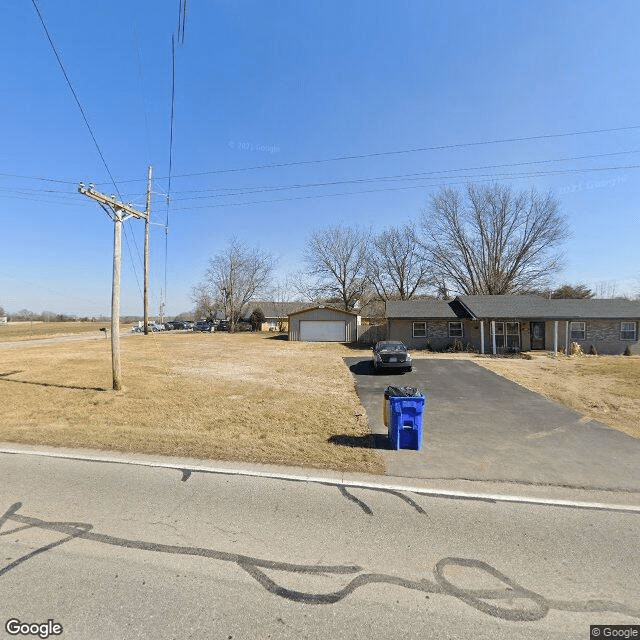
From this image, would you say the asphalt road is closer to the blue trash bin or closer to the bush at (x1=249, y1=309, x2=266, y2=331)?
the blue trash bin

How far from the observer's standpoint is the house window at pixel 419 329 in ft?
87.9

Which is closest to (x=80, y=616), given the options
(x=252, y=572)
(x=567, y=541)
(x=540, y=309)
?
(x=252, y=572)

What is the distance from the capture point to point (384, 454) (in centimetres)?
600

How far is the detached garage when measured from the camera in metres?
33.2

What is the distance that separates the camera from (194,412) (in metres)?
8.45

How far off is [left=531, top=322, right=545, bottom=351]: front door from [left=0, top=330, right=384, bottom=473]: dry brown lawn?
1723cm

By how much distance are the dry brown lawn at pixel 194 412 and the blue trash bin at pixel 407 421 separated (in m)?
0.56

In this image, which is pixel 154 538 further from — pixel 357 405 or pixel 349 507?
pixel 357 405

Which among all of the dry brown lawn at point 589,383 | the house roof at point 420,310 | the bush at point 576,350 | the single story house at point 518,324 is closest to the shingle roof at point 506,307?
the single story house at point 518,324

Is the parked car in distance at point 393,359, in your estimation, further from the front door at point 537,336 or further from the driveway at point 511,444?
the front door at point 537,336

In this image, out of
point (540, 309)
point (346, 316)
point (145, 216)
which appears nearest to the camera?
point (145, 216)

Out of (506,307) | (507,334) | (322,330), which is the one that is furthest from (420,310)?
(322,330)

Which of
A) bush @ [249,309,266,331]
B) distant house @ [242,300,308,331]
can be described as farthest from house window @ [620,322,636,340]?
bush @ [249,309,266,331]

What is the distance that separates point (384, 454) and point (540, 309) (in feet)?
77.8
